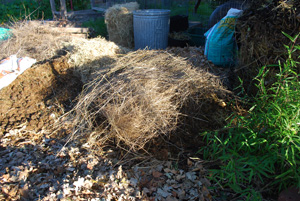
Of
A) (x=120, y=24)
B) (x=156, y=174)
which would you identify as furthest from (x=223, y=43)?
(x=120, y=24)

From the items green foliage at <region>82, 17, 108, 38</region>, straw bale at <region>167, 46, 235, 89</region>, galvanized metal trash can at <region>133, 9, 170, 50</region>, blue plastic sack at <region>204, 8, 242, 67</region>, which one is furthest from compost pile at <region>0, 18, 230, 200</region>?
green foliage at <region>82, 17, 108, 38</region>

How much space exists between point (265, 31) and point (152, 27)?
321cm

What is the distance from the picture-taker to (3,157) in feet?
8.05

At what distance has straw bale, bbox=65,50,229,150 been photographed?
98.7 inches

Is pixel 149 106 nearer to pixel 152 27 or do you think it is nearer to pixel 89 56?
pixel 89 56

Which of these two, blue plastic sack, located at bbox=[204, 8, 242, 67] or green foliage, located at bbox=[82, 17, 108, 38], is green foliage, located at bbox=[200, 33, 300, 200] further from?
→ green foliage, located at bbox=[82, 17, 108, 38]

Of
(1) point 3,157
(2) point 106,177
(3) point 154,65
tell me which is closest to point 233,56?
(3) point 154,65

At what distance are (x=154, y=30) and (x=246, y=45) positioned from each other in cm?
298

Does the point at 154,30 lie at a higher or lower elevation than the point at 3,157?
higher

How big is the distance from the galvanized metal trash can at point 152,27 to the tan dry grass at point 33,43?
1738 mm

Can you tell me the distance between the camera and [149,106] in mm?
2514

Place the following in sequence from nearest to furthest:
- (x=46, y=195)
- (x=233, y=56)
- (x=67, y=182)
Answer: (x=46, y=195) → (x=67, y=182) → (x=233, y=56)

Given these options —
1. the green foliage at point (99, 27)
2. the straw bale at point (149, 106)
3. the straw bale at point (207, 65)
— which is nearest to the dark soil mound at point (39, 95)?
the straw bale at point (149, 106)

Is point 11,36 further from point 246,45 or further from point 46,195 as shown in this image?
point 246,45
